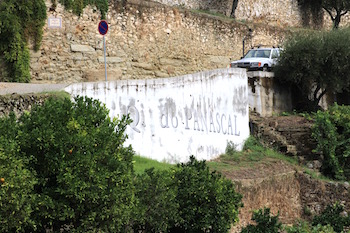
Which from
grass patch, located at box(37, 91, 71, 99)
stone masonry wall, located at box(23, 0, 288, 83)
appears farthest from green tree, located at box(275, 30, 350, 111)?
grass patch, located at box(37, 91, 71, 99)

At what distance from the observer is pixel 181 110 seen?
15.7 meters

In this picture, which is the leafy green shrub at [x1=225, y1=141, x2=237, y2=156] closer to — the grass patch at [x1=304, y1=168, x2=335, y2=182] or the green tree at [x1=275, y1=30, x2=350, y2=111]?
the grass patch at [x1=304, y1=168, x2=335, y2=182]

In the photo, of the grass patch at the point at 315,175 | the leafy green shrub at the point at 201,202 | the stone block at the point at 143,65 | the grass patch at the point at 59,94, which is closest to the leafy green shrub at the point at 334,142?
the grass patch at the point at 315,175

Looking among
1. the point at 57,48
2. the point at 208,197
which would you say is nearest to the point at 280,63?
the point at 57,48

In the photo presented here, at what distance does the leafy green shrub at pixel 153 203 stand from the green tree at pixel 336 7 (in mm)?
27304

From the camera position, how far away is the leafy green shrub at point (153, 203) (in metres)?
9.00

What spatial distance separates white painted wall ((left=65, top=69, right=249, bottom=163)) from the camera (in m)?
13.5

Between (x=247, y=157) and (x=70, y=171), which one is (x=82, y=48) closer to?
(x=247, y=157)

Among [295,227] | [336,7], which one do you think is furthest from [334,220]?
→ [336,7]

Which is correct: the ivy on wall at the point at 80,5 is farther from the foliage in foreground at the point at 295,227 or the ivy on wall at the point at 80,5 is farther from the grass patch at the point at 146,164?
the foliage in foreground at the point at 295,227

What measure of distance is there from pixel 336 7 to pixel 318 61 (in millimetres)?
14823

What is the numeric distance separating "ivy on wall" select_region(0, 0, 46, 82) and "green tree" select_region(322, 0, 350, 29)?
69.2 feet

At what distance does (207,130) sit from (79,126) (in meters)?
9.24

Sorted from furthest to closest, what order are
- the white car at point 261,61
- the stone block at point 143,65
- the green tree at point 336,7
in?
the green tree at point 336,7 < the white car at point 261,61 < the stone block at point 143,65
